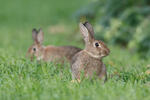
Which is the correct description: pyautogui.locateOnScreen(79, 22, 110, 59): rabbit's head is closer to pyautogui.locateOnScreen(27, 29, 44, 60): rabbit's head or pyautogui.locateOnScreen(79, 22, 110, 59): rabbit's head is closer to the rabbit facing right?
the rabbit facing right

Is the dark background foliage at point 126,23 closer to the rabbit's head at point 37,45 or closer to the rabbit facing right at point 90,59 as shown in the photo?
the rabbit's head at point 37,45

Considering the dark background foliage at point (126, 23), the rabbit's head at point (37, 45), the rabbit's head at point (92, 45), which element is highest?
the dark background foliage at point (126, 23)

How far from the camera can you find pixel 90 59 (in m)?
5.89

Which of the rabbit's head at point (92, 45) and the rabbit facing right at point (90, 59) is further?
the rabbit's head at point (92, 45)

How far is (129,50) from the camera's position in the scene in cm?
1168

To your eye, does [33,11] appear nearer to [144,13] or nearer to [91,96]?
[144,13]

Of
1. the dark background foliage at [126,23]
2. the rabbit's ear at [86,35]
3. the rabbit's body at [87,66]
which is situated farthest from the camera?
the dark background foliage at [126,23]

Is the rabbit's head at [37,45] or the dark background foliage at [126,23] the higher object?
the dark background foliage at [126,23]

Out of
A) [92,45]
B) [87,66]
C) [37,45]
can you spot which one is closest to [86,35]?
[92,45]

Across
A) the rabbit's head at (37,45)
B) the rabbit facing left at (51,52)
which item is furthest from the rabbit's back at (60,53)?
the rabbit's head at (37,45)

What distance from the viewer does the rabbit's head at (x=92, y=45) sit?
595 centimetres

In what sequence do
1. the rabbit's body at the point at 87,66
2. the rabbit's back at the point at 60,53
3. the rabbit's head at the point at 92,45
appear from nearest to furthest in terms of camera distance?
the rabbit's body at the point at 87,66
the rabbit's head at the point at 92,45
the rabbit's back at the point at 60,53

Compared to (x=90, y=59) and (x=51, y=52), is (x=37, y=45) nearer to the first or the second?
(x=51, y=52)

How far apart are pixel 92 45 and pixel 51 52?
2526 millimetres
